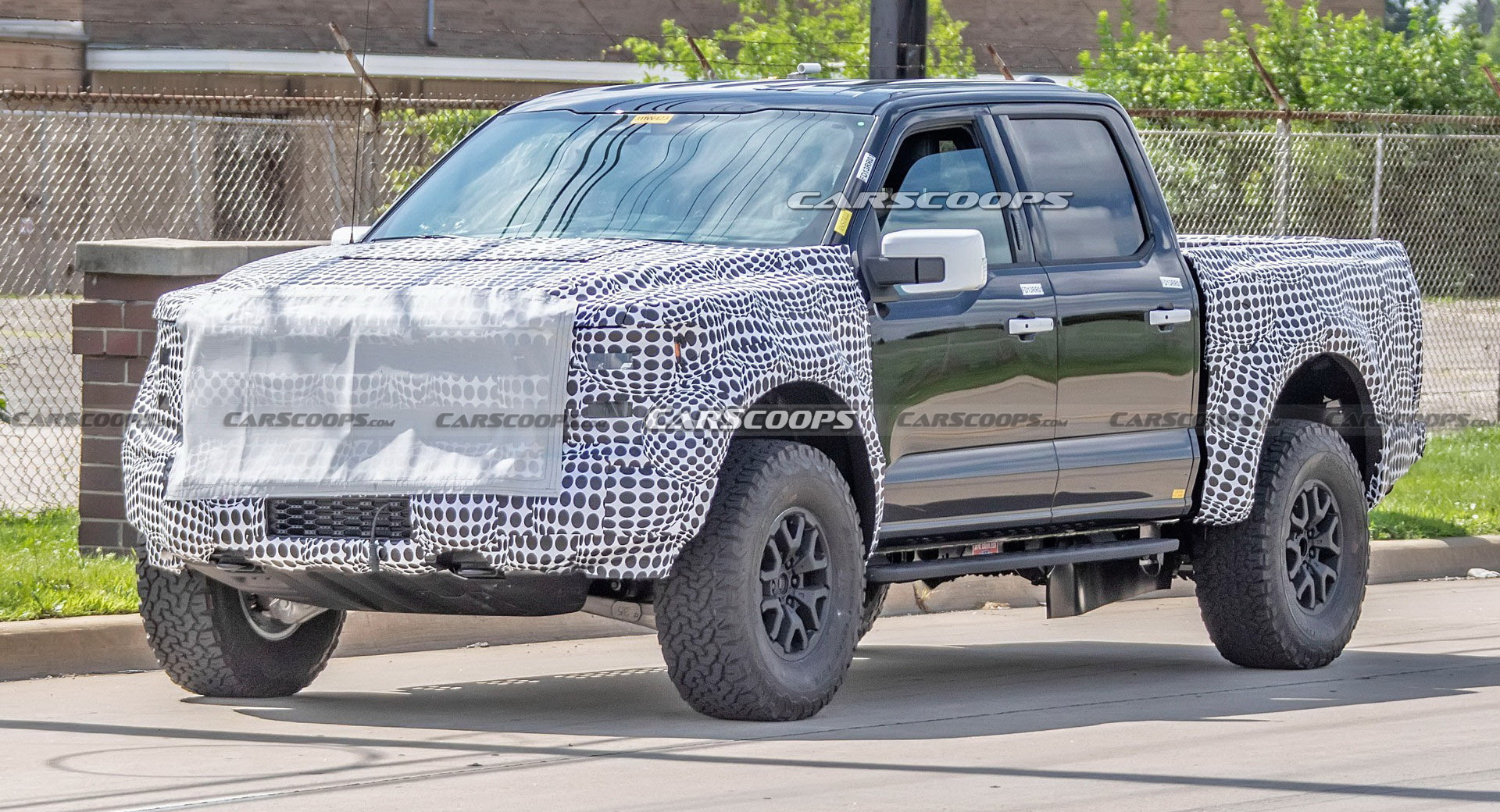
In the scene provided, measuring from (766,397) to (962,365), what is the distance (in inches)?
34.2

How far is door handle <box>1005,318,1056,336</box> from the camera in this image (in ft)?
25.9

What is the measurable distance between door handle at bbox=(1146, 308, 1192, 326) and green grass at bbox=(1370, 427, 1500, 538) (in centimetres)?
400

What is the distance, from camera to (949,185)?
8.04 metres

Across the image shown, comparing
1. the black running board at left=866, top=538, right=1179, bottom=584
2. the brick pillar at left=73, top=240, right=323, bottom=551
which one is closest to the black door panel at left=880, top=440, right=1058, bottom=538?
the black running board at left=866, top=538, right=1179, bottom=584

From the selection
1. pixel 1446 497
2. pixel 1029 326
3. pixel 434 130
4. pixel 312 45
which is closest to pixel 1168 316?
pixel 1029 326

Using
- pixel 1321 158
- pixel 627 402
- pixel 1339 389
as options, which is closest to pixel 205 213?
pixel 1321 158

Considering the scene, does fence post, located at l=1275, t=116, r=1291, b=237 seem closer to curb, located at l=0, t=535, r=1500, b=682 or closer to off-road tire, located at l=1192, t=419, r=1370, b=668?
curb, located at l=0, t=535, r=1500, b=682

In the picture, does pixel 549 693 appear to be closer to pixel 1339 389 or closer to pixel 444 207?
pixel 444 207

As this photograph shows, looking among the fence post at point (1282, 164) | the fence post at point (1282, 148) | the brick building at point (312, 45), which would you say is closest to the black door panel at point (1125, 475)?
the fence post at point (1282, 148)

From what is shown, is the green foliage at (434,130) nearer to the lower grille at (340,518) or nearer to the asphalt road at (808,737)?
the asphalt road at (808,737)

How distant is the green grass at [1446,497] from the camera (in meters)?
12.4

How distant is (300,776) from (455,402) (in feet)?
3.69

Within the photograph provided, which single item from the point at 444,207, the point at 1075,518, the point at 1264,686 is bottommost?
the point at 1264,686

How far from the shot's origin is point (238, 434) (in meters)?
6.93
